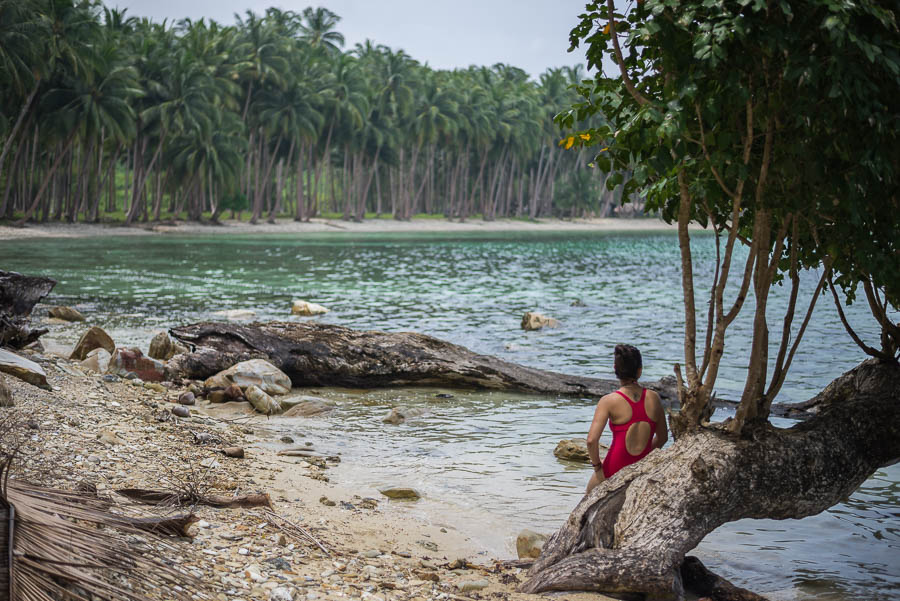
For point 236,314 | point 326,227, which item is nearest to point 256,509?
point 236,314

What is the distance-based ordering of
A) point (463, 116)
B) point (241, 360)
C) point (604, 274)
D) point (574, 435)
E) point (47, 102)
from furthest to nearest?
point (463, 116)
point (47, 102)
point (604, 274)
point (241, 360)
point (574, 435)

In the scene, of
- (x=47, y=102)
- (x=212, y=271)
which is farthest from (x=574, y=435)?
(x=47, y=102)

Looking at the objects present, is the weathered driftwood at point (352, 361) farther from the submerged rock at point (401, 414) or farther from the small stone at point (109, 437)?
the small stone at point (109, 437)

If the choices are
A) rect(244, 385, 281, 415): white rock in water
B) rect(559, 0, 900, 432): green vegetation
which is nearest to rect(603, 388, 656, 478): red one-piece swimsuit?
rect(559, 0, 900, 432): green vegetation

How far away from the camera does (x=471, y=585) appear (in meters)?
5.19

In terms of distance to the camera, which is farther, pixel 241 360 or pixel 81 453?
pixel 241 360

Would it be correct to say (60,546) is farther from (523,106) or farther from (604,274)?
(523,106)

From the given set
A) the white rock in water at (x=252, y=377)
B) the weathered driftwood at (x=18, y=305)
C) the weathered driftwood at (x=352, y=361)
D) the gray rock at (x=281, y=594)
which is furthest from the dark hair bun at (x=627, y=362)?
the weathered driftwood at (x=18, y=305)

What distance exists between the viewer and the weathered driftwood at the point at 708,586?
5.14 metres

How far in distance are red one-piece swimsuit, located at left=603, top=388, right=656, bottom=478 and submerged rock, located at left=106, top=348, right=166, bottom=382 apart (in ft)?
26.0

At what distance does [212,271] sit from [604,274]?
59.7 ft

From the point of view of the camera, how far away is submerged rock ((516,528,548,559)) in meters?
6.17

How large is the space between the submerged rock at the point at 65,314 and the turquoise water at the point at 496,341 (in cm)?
70

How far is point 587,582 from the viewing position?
489 centimetres
